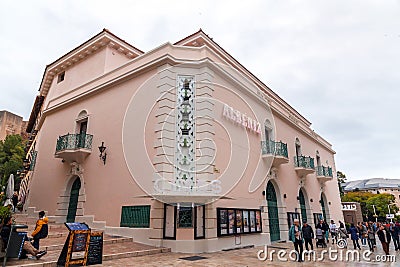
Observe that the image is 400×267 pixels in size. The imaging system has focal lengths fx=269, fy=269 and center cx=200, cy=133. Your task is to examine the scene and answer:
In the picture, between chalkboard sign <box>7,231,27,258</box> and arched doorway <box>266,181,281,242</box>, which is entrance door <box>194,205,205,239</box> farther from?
arched doorway <box>266,181,281,242</box>

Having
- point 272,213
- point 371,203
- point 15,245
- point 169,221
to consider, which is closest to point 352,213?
point 272,213

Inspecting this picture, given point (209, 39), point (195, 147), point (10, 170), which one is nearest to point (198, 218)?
point (195, 147)

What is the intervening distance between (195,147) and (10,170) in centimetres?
2127

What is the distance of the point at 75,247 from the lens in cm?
612

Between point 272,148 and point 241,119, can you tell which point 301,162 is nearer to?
point 272,148

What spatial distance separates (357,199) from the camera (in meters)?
50.9

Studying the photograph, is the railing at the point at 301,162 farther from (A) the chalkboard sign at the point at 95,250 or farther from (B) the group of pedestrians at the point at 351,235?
(A) the chalkboard sign at the point at 95,250

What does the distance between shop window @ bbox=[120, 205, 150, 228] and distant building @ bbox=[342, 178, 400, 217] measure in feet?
256

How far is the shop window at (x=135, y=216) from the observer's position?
9.32 meters

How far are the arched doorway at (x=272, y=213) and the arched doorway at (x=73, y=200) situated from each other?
915cm

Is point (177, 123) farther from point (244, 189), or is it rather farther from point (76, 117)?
point (76, 117)

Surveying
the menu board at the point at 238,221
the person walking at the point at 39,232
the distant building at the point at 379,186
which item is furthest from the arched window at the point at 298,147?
the distant building at the point at 379,186

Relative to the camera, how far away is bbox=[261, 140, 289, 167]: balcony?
13539mm

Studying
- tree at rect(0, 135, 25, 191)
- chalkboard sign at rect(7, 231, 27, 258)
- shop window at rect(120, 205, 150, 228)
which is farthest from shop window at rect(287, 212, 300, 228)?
tree at rect(0, 135, 25, 191)
